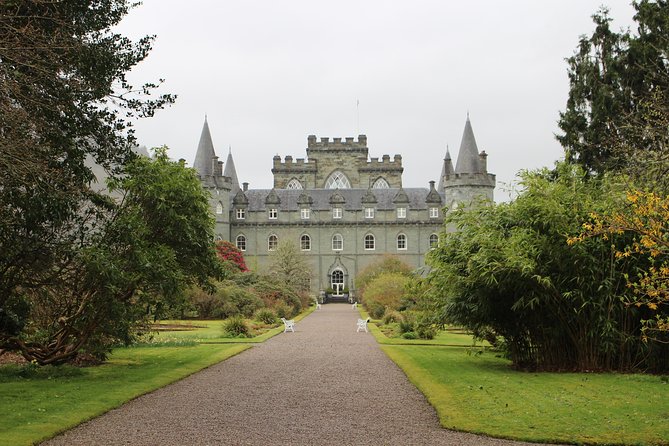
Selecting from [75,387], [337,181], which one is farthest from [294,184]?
[75,387]

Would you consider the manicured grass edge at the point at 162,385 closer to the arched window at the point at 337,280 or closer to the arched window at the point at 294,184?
the arched window at the point at 337,280

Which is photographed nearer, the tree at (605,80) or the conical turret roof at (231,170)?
the tree at (605,80)

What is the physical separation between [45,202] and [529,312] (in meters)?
8.74

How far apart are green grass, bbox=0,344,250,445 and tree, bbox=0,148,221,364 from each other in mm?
549

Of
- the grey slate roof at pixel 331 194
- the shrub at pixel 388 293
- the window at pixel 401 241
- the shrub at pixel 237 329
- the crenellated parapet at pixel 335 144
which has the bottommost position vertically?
the shrub at pixel 237 329

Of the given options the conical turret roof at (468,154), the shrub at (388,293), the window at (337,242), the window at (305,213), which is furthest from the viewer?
the window at (305,213)

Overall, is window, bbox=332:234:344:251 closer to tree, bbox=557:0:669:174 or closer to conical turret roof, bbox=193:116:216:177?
conical turret roof, bbox=193:116:216:177

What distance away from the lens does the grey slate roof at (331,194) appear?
62719 mm

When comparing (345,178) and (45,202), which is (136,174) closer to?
(45,202)

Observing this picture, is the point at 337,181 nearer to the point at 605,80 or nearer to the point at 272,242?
the point at 272,242

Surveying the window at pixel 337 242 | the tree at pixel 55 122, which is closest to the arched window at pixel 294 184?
the window at pixel 337 242

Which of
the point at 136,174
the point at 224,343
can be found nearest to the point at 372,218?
the point at 224,343

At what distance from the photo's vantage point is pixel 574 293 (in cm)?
1270

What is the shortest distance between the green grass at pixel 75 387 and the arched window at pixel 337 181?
5242 cm
